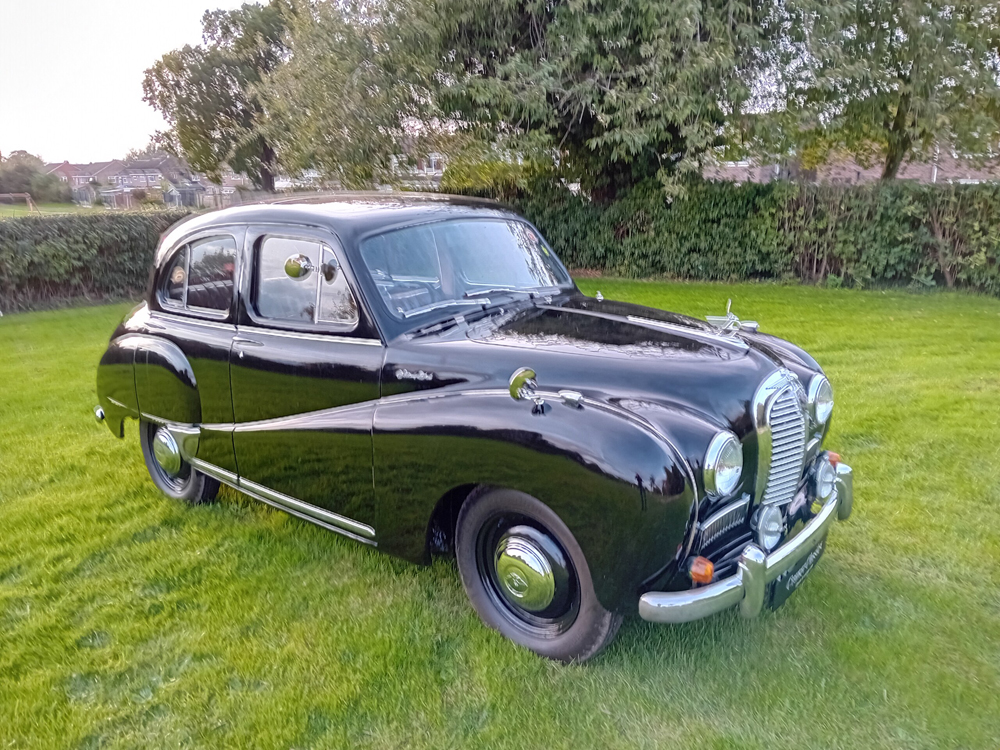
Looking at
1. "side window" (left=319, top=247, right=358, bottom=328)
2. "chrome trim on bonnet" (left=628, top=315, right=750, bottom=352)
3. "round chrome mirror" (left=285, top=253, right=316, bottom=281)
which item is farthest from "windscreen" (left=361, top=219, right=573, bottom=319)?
"chrome trim on bonnet" (left=628, top=315, right=750, bottom=352)

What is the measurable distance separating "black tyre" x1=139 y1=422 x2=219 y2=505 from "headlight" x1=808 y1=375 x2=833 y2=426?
140 inches

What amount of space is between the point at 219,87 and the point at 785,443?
3492 centimetres

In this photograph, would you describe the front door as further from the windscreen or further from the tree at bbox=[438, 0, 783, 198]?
the tree at bbox=[438, 0, 783, 198]

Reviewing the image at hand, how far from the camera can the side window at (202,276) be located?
4008 mm

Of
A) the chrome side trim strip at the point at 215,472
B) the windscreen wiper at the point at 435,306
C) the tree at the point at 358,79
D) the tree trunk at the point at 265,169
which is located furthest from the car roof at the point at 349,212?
the tree trunk at the point at 265,169

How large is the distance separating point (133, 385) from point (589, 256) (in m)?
12.3

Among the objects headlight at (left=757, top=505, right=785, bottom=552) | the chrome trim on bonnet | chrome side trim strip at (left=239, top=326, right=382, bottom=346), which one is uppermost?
the chrome trim on bonnet

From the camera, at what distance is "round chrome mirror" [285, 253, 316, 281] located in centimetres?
347

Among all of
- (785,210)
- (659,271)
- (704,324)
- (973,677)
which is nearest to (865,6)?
(785,210)

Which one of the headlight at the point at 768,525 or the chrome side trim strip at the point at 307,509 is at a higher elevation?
the headlight at the point at 768,525

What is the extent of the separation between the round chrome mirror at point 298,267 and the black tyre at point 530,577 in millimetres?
1422

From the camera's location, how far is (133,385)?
4.51 metres

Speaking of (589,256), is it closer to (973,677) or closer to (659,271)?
(659,271)

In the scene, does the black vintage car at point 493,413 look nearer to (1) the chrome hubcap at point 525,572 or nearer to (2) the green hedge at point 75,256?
(1) the chrome hubcap at point 525,572
